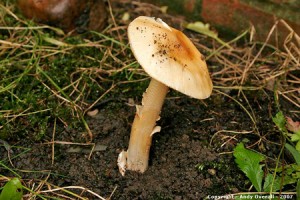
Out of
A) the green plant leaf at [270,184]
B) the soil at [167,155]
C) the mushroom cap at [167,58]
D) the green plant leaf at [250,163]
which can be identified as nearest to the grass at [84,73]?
the soil at [167,155]

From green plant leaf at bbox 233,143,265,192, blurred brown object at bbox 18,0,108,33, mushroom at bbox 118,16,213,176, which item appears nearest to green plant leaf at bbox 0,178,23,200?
mushroom at bbox 118,16,213,176

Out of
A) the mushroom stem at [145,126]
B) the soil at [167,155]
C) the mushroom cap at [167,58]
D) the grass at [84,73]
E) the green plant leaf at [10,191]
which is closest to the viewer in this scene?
the mushroom cap at [167,58]

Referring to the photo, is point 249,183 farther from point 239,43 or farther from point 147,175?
point 239,43

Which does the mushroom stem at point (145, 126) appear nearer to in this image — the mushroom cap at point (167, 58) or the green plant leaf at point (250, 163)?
the mushroom cap at point (167, 58)

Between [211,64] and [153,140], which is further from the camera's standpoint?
[211,64]

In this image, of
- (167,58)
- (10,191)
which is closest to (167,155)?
(167,58)

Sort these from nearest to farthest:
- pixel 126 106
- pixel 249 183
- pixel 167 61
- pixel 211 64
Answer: pixel 167 61 < pixel 249 183 < pixel 126 106 < pixel 211 64

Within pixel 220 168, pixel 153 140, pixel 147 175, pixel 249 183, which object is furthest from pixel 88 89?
pixel 249 183
